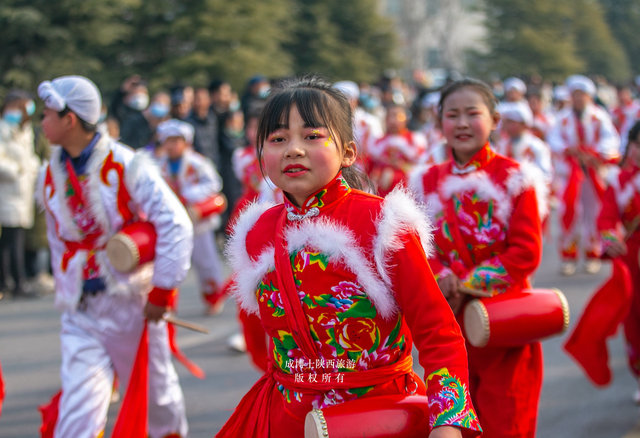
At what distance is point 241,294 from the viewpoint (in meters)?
2.23

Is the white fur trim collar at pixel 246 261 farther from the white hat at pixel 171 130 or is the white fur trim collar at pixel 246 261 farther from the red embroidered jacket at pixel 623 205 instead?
the white hat at pixel 171 130

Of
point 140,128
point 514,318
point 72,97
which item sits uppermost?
point 140,128

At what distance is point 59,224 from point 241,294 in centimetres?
164

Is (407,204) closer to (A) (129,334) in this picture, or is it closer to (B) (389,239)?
(B) (389,239)

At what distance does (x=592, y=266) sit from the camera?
8953mm

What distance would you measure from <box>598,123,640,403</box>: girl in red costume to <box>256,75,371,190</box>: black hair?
9.24ft

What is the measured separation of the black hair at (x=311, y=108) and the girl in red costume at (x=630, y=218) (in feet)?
9.24

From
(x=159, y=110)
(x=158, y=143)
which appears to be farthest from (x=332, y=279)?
(x=159, y=110)

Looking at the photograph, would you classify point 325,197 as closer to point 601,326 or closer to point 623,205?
point 601,326

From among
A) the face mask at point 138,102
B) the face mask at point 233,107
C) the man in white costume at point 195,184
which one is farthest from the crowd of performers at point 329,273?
the face mask at point 233,107

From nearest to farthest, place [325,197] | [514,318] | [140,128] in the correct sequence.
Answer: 1. [325,197]
2. [514,318]
3. [140,128]

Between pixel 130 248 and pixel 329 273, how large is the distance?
1.58 m

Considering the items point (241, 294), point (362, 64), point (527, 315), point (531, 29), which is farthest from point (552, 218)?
point (531, 29)

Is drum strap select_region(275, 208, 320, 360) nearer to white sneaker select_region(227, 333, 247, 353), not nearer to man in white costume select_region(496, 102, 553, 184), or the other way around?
white sneaker select_region(227, 333, 247, 353)
